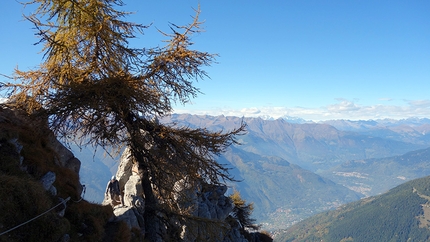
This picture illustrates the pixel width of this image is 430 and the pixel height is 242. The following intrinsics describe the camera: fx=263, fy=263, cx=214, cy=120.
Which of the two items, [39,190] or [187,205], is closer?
[39,190]

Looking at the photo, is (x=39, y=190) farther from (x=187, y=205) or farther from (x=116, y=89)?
(x=187, y=205)

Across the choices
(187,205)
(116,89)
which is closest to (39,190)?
(116,89)

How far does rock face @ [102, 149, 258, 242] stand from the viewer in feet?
34.8

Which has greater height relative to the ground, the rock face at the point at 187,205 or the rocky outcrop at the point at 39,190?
the rocky outcrop at the point at 39,190

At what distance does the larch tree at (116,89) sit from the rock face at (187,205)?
1121mm

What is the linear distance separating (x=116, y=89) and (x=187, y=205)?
11169 mm

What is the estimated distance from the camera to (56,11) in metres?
9.08

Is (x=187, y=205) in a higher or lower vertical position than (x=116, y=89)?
lower

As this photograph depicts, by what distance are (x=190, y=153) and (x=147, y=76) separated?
3.21 metres

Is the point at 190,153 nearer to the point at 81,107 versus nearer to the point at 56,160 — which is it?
the point at 81,107

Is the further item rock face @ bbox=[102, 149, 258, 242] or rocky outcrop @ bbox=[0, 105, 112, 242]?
rock face @ bbox=[102, 149, 258, 242]

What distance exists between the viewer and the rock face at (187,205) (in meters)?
10.6

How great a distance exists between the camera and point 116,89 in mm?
8289

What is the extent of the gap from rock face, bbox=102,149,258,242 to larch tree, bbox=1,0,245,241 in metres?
1.12
